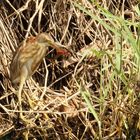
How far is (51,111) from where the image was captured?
2.29 meters

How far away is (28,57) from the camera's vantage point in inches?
90.4

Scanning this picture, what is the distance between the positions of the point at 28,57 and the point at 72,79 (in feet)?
0.86

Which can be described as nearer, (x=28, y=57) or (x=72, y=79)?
(x=28, y=57)

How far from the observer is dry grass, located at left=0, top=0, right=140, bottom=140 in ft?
7.37

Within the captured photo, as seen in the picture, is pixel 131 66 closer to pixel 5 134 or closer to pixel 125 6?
pixel 125 6

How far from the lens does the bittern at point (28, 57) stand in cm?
225

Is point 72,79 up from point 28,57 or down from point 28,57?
down

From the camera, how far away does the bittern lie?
225 centimetres

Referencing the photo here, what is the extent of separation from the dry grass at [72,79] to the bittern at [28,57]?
102 millimetres

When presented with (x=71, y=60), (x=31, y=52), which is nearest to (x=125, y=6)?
(x=71, y=60)

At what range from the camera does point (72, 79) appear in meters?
2.47

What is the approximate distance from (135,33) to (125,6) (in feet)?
0.68

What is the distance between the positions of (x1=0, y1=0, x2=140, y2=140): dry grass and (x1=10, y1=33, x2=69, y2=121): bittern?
0.10 m

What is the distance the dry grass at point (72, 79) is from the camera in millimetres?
2246
